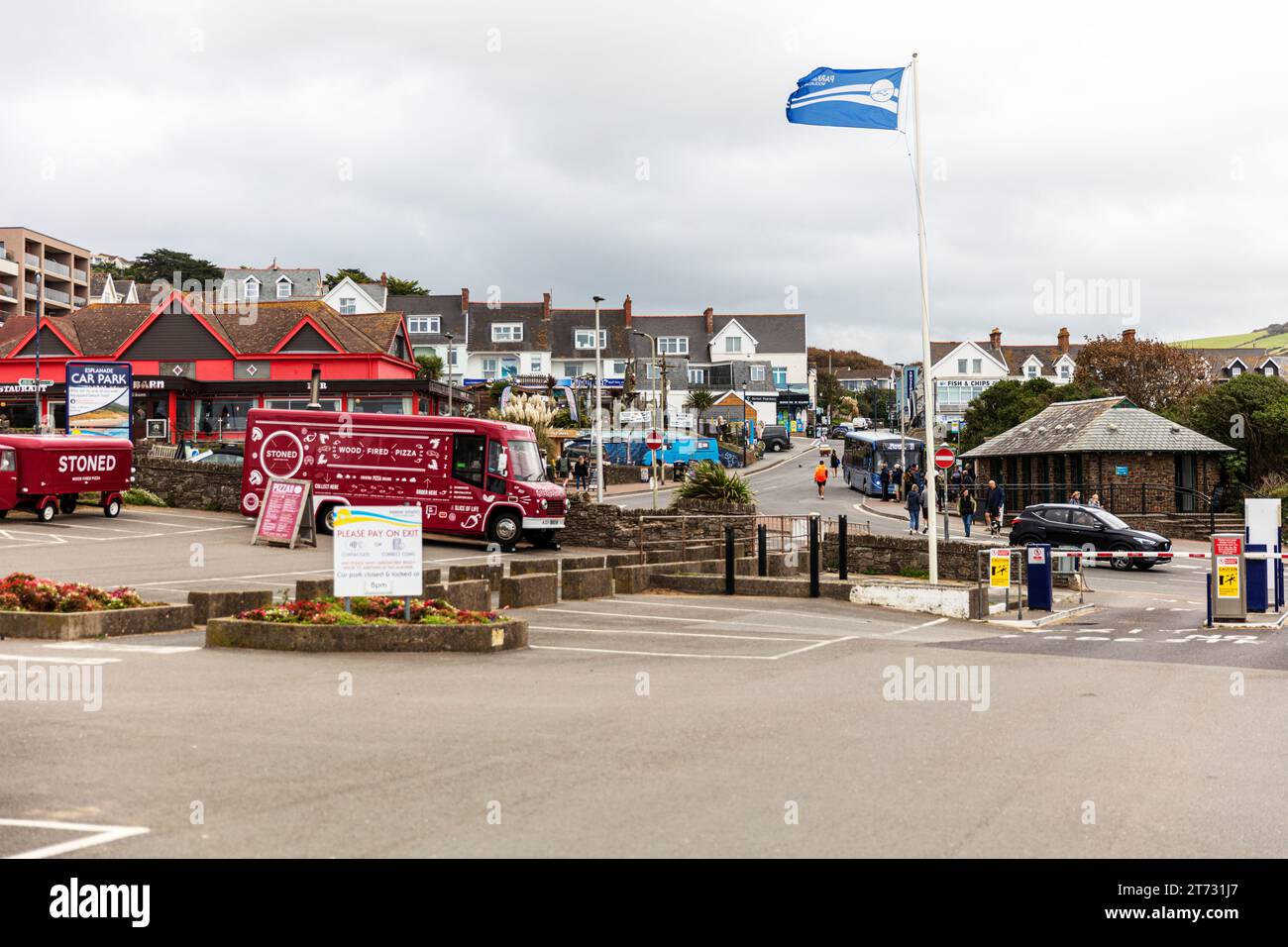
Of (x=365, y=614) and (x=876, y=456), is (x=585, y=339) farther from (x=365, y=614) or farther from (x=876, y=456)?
(x=365, y=614)

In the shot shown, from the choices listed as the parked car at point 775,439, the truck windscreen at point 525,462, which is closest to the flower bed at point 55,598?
the truck windscreen at point 525,462

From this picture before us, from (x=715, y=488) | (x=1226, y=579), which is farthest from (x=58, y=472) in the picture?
(x=1226, y=579)

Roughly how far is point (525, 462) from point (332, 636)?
1730cm

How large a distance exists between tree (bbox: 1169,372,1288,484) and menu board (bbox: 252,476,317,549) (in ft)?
130

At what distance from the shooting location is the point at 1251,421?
52.3m

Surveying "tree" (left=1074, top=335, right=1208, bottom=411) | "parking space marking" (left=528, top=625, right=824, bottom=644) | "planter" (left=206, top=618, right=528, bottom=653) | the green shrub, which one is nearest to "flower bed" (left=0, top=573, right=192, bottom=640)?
"planter" (left=206, top=618, right=528, bottom=653)

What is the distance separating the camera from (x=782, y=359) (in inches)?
4628

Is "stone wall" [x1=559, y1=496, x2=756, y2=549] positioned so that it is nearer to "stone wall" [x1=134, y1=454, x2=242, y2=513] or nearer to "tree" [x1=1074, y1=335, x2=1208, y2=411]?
"stone wall" [x1=134, y1=454, x2=242, y2=513]

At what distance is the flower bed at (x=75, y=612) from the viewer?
1403cm

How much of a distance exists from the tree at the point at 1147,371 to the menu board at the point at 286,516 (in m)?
62.0
